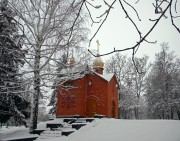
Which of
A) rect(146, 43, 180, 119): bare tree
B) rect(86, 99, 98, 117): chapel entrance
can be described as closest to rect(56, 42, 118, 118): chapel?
rect(86, 99, 98, 117): chapel entrance

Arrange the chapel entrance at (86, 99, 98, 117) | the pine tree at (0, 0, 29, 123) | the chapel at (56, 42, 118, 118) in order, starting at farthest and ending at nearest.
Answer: the chapel entrance at (86, 99, 98, 117)
the chapel at (56, 42, 118, 118)
the pine tree at (0, 0, 29, 123)

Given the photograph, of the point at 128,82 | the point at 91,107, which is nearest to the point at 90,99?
the point at 91,107

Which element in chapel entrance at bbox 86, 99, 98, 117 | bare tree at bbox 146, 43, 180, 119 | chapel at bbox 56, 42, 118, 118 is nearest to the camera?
chapel at bbox 56, 42, 118, 118

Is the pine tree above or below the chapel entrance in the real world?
above

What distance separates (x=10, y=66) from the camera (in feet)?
49.1

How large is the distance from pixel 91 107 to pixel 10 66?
13.3 meters

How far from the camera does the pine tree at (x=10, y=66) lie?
45.2 feet

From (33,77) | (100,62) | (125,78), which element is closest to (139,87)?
(125,78)

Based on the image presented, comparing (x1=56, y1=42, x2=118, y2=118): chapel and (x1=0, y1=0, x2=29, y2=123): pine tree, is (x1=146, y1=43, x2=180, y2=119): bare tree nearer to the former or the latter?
(x1=56, y1=42, x2=118, y2=118): chapel

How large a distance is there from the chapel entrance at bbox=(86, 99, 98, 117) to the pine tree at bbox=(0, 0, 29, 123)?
429 inches

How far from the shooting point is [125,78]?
123 ft

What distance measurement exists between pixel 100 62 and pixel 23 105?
14554mm

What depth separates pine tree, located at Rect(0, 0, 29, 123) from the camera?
45.2ft

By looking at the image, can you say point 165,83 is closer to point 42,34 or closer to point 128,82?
point 128,82
